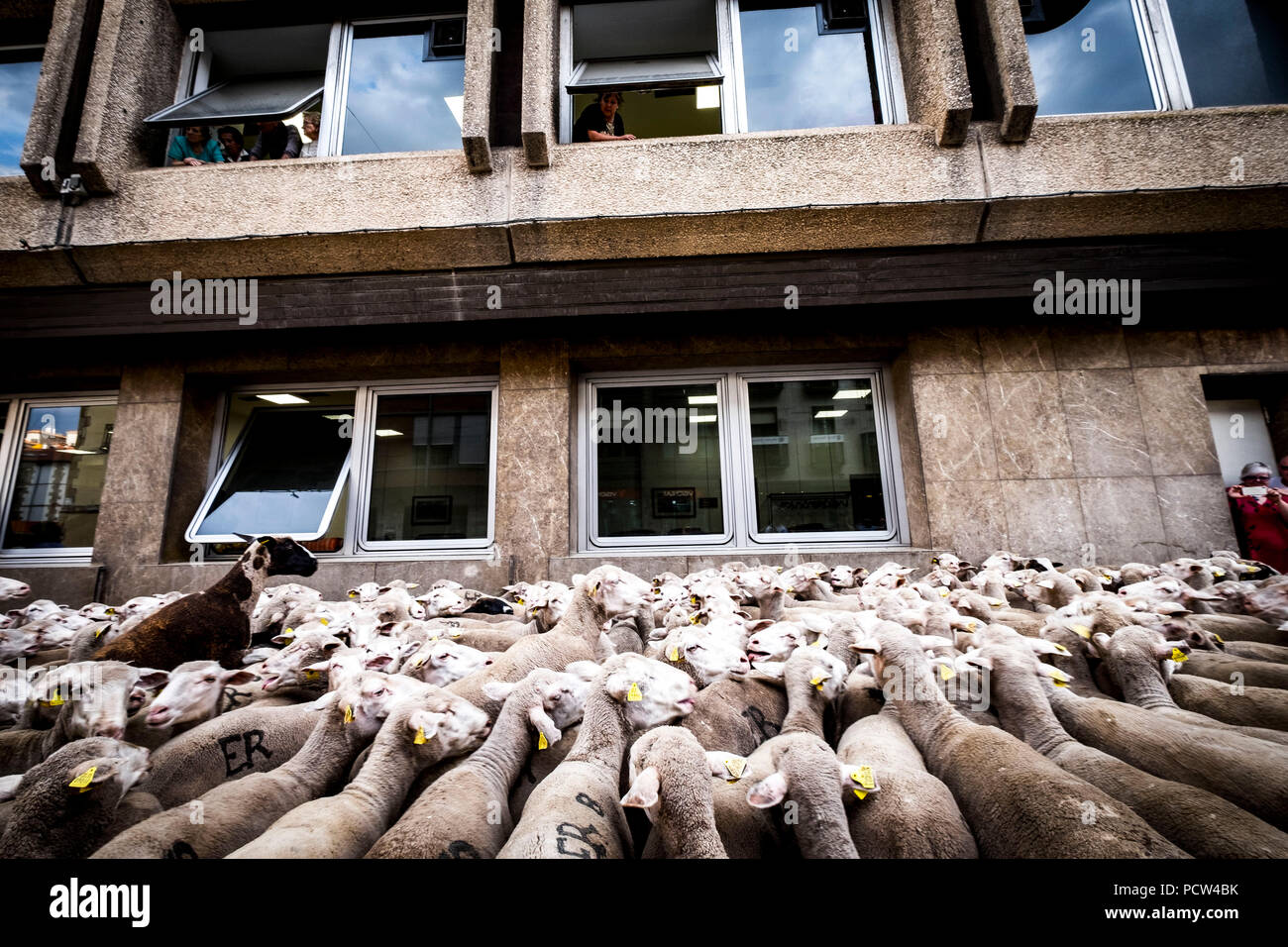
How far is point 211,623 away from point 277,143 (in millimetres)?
6265

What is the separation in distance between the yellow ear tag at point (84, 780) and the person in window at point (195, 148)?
25.0 feet

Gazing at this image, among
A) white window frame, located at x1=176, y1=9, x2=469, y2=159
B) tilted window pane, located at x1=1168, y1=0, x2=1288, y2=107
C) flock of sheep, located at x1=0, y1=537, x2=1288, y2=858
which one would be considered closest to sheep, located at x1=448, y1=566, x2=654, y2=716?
flock of sheep, located at x1=0, y1=537, x2=1288, y2=858

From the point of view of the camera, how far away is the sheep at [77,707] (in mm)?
2150

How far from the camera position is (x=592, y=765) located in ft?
6.92

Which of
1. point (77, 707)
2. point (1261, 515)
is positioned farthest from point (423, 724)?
point (1261, 515)

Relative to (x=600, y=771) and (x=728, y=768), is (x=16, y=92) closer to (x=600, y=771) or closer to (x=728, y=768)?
(x=600, y=771)

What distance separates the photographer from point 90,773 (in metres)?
1.68

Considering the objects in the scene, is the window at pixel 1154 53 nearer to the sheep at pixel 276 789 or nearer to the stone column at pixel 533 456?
the stone column at pixel 533 456

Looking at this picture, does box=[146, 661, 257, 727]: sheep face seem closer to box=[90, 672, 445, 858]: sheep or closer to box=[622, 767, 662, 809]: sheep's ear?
box=[90, 672, 445, 858]: sheep

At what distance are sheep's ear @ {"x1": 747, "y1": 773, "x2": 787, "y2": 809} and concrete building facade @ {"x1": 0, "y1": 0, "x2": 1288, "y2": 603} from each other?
4435mm

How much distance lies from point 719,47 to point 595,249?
3.26m

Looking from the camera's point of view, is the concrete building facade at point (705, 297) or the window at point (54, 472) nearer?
the concrete building facade at point (705, 297)

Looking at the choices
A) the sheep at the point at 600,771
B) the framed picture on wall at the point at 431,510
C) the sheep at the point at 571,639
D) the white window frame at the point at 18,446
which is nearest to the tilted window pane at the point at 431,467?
the framed picture on wall at the point at 431,510
